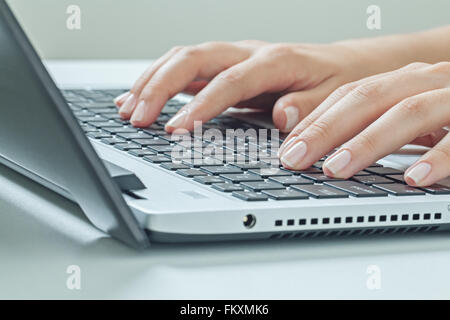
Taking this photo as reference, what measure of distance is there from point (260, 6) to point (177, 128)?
1334mm

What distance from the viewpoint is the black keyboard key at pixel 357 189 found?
54cm

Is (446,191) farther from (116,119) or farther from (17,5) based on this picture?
(17,5)

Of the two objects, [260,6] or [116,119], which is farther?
[260,6]

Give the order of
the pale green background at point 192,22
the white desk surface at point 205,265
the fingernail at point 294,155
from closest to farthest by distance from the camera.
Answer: the white desk surface at point 205,265 → the fingernail at point 294,155 → the pale green background at point 192,22

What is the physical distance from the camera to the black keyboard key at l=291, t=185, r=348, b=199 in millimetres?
526

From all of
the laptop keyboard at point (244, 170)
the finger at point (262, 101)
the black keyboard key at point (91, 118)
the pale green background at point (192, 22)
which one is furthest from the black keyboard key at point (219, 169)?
the pale green background at point (192, 22)

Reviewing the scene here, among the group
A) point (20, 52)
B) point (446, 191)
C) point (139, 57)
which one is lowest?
point (139, 57)

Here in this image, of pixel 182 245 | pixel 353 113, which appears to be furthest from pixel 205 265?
pixel 353 113

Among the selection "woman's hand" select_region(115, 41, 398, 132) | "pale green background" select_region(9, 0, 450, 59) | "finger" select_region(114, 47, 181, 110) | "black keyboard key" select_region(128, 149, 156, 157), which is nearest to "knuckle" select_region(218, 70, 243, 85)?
"woman's hand" select_region(115, 41, 398, 132)

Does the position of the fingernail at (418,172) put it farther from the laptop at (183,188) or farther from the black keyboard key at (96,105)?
the black keyboard key at (96,105)

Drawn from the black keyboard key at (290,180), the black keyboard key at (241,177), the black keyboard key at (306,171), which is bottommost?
the black keyboard key at (306,171)

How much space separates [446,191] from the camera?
22.0 inches
